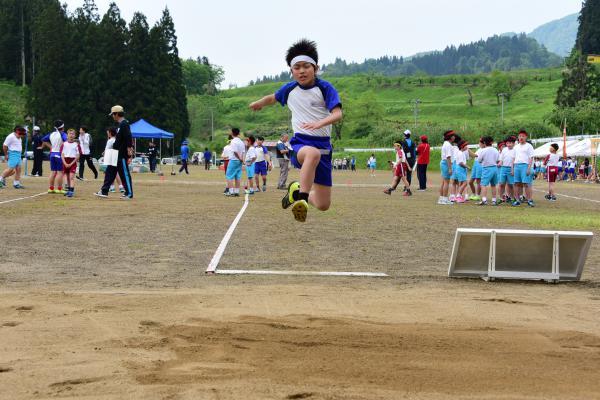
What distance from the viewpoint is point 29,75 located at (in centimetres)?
12875

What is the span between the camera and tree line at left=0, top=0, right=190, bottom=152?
89312mm

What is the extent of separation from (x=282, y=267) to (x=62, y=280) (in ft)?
9.39

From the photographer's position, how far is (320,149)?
27.5ft

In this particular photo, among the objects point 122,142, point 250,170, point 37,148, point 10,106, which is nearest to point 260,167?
point 250,170

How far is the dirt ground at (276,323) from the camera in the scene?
4.51 meters

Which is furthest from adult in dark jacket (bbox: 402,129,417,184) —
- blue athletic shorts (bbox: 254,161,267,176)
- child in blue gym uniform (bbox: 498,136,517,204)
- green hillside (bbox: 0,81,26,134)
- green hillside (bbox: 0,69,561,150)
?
green hillside (bbox: 0,81,26,134)

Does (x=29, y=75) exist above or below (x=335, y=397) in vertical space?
above

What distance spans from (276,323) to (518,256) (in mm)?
4612

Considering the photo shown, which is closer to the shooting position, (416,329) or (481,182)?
(416,329)

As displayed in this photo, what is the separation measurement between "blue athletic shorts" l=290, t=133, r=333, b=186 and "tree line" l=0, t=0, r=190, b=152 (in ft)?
268

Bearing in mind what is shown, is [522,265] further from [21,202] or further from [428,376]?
[21,202]

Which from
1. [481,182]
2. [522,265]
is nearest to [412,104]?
[481,182]

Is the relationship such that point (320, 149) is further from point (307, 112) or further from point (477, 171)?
point (477, 171)

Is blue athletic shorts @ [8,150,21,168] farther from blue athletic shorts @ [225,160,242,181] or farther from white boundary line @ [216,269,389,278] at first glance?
white boundary line @ [216,269,389,278]
